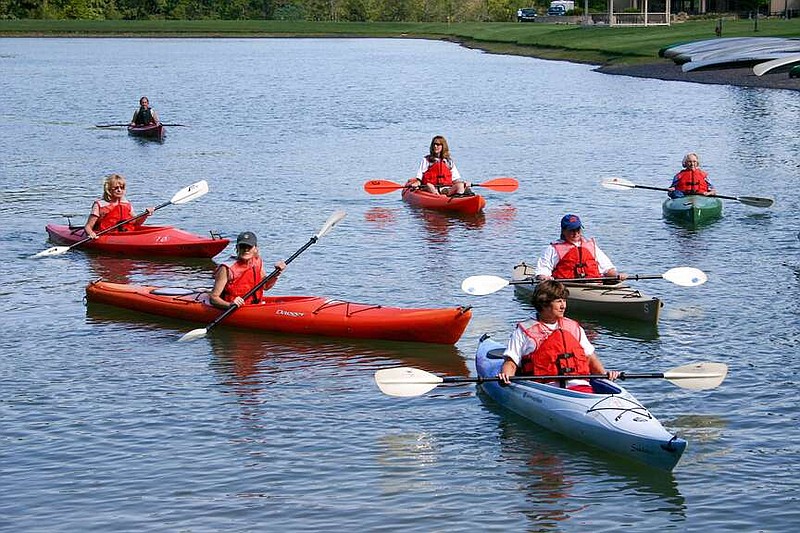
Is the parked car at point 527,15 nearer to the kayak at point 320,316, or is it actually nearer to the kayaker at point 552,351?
the kayak at point 320,316

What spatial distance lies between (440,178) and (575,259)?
8.99 meters

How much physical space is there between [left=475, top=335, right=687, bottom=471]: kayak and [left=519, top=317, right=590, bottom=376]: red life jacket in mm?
169

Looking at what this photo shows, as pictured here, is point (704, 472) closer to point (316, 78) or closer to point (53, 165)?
point (53, 165)

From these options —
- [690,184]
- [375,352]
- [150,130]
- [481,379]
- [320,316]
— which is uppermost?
[690,184]

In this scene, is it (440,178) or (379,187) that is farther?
(379,187)

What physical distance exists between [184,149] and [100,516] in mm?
26450

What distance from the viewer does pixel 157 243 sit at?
66.3ft

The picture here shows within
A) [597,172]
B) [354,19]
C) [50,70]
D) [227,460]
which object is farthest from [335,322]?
[354,19]

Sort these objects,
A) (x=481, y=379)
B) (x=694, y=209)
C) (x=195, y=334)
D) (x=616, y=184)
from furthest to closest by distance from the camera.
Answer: (x=616, y=184), (x=694, y=209), (x=195, y=334), (x=481, y=379)

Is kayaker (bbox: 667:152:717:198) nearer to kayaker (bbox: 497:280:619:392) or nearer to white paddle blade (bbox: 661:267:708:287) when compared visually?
white paddle blade (bbox: 661:267:708:287)

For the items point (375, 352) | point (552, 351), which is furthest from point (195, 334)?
point (552, 351)

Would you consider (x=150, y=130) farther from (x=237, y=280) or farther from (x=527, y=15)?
(x=527, y=15)

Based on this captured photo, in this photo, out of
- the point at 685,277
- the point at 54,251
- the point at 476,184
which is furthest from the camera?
the point at 476,184

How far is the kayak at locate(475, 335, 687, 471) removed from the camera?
1105 centimetres
